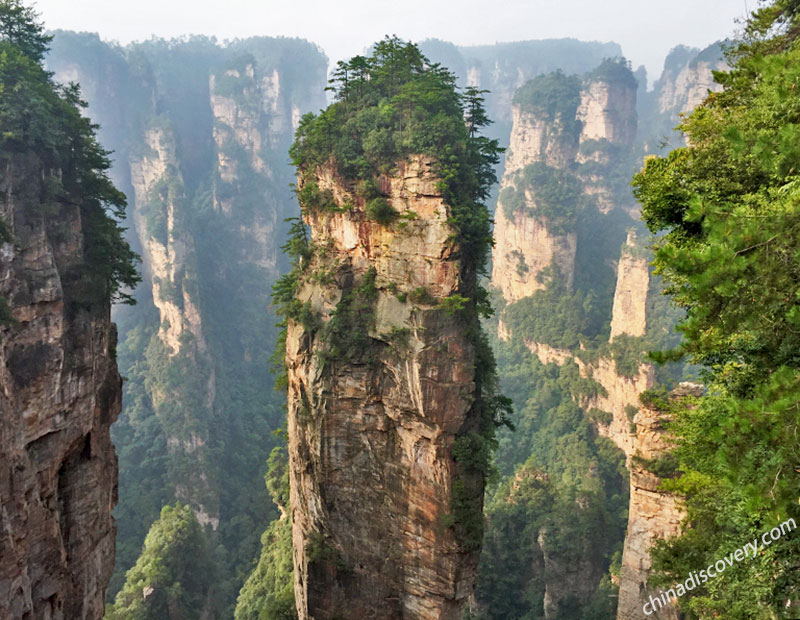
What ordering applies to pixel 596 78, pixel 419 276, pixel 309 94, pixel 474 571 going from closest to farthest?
1. pixel 419 276
2. pixel 474 571
3. pixel 596 78
4. pixel 309 94

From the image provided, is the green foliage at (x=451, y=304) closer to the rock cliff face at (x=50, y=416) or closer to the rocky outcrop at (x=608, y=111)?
the rock cliff face at (x=50, y=416)

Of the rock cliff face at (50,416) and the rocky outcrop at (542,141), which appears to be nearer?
the rock cliff face at (50,416)

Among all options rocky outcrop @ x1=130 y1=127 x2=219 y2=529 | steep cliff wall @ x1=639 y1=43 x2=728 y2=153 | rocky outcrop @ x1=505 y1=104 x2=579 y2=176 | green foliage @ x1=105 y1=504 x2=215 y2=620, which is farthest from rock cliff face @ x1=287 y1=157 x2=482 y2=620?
steep cliff wall @ x1=639 y1=43 x2=728 y2=153

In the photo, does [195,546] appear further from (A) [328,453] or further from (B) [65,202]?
(B) [65,202]

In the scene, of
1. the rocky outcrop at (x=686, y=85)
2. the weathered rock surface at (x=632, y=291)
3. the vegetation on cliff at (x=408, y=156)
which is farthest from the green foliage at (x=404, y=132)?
the rocky outcrop at (x=686, y=85)

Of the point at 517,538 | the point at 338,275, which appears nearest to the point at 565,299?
the point at 517,538

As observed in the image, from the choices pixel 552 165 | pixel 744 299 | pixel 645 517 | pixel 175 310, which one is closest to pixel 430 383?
pixel 645 517
